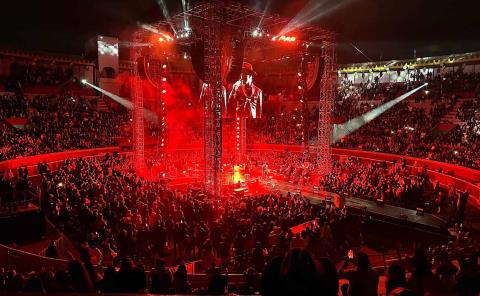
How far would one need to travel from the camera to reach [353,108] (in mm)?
29797

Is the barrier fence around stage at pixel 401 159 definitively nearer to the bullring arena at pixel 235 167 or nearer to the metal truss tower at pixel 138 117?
the bullring arena at pixel 235 167

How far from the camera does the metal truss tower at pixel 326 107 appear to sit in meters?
18.5

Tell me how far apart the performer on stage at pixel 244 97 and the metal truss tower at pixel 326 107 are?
3.68 metres

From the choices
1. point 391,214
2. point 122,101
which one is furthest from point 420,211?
point 122,101

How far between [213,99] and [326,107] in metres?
6.77

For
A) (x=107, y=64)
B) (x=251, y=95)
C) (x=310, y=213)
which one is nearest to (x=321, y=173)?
(x=251, y=95)

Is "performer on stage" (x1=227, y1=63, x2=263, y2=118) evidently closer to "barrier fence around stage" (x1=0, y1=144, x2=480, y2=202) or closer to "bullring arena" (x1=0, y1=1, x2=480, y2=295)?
"bullring arena" (x1=0, y1=1, x2=480, y2=295)

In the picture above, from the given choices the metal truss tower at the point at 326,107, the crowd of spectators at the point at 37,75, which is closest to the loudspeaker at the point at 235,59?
the metal truss tower at the point at 326,107

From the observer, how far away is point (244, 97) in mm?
19688

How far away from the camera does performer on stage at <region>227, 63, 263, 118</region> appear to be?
772 inches

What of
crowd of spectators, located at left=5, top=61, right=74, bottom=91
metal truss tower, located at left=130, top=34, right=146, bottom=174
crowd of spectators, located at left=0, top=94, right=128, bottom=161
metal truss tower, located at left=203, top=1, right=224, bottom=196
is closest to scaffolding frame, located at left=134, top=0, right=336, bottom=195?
metal truss tower, located at left=203, top=1, right=224, bottom=196

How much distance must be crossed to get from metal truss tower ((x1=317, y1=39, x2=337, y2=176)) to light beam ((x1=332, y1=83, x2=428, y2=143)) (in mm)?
8369

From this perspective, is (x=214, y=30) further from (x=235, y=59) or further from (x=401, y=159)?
(x=401, y=159)

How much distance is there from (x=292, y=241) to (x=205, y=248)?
84.5 inches
